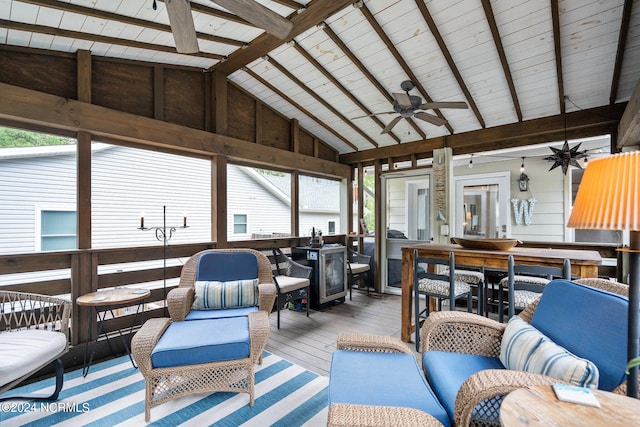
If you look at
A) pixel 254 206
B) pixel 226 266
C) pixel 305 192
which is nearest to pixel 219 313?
pixel 226 266

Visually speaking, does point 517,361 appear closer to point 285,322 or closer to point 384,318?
point 384,318

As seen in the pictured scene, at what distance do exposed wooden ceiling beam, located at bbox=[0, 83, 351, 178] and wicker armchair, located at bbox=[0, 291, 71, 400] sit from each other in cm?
152

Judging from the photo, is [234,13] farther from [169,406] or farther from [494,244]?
[494,244]

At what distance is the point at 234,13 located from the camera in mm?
1950

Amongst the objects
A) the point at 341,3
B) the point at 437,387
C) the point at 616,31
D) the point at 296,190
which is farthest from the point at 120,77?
the point at 616,31

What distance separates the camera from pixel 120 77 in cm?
317

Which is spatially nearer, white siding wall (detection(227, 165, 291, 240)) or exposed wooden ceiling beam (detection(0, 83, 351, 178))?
exposed wooden ceiling beam (detection(0, 83, 351, 178))

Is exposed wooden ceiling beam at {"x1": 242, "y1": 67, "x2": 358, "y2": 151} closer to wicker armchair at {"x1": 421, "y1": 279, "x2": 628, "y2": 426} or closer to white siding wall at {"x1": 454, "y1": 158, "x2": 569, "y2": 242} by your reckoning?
white siding wall at {"x1": 454, "y1": 158, "x2": 569, "y2": 242}

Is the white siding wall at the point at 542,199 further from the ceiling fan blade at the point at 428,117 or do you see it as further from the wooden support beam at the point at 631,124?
the ceiling fan blade at the point at 428,117

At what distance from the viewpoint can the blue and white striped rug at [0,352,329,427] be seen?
77.7 inches

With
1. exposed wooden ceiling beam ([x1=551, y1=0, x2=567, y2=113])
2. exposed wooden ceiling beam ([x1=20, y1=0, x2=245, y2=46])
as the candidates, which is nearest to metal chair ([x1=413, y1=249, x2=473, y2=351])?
exposed wooden ceiling beam ([x1=551, y1=0, x2=567, y2=113])

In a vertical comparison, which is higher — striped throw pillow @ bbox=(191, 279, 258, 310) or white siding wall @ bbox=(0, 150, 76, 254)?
white siding wall @ bbox=(0, 150, 76, 254)

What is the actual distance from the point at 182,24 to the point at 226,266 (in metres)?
2.08

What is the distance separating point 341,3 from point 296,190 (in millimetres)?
2883
